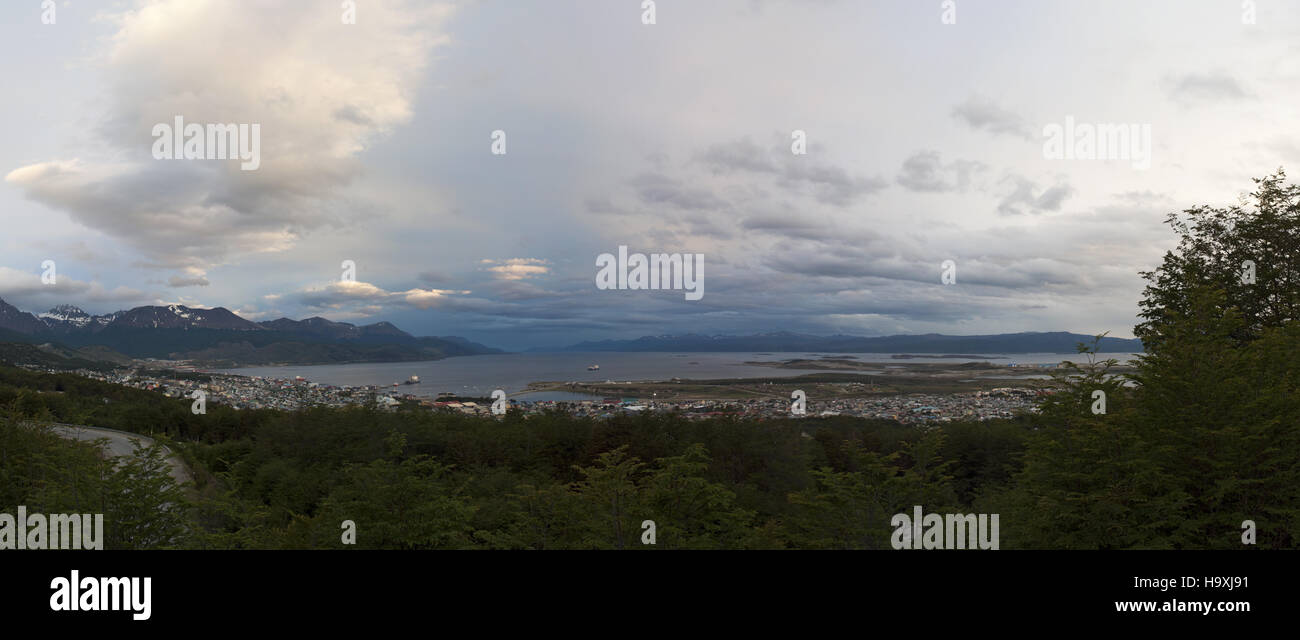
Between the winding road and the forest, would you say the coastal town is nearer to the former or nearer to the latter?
the winding road

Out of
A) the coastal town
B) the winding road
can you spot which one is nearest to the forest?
the winding road

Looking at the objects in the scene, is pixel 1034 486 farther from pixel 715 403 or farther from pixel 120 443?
pixel 715 403

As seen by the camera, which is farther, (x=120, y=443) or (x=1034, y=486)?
(x=120, y=443)

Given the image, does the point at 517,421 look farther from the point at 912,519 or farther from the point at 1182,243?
the point at 1182,243

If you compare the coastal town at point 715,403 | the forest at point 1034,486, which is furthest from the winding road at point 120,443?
the coastal town at point 715,403

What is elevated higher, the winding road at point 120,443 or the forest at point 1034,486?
the forest at point 1034,486

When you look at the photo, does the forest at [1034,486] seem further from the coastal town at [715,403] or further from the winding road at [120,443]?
the coastal town at [715,403]

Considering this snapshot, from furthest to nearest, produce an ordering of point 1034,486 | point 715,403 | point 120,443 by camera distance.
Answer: point 715,403
point 120,443
point 1034,486

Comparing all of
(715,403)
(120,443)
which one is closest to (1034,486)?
(120,443)

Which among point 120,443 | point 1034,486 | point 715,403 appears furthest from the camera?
point 715,403

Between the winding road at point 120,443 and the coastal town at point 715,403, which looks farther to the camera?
the coastal town at point 715,403
